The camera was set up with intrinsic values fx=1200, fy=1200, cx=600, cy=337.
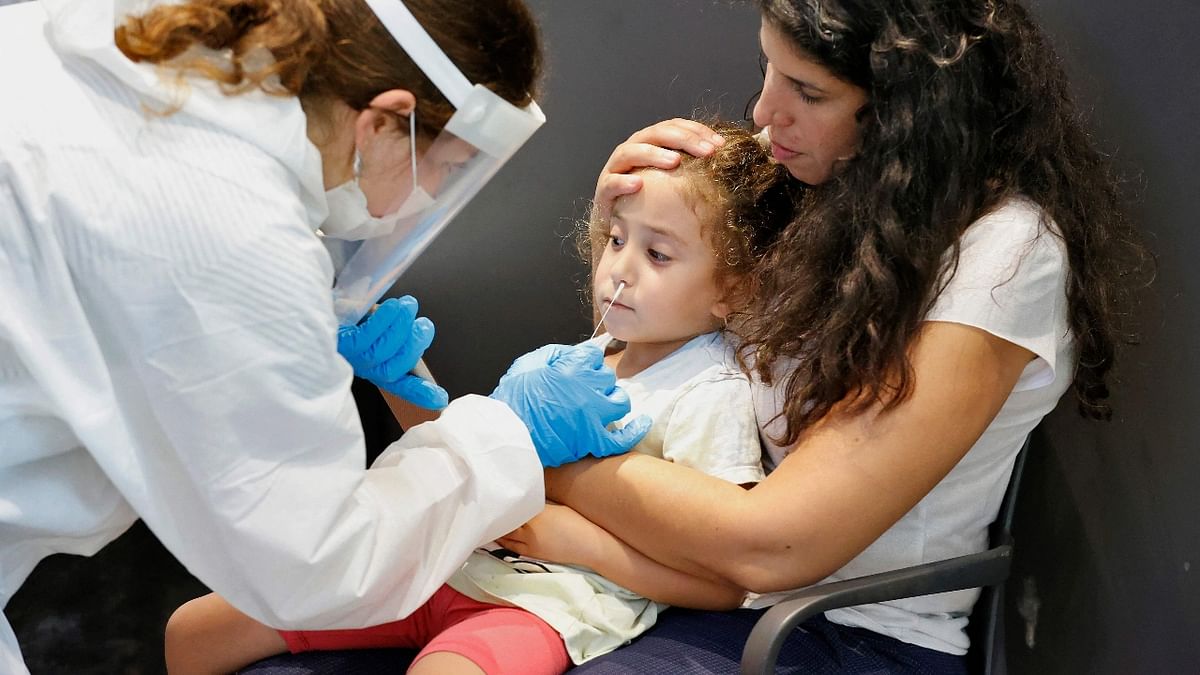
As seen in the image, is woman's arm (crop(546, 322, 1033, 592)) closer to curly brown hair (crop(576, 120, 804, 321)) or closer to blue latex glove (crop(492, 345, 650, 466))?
blue latex glove (crop(492, 345, 650, 466))

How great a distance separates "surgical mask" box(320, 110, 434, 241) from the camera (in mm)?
1397

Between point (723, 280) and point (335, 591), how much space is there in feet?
2.71

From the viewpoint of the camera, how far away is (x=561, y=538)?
1710 millimetres

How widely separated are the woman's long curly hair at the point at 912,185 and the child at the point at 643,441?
0.63 ft

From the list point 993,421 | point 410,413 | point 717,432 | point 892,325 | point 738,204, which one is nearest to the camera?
point 892,325

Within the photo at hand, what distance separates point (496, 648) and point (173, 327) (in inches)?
25.3

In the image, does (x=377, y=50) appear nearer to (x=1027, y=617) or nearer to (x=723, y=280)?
(x=723, y=280)

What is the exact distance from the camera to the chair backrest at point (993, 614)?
5.87ft

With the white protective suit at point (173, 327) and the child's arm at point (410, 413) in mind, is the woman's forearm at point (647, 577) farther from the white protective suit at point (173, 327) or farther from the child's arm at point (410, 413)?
the child's arm at point (410, 413)

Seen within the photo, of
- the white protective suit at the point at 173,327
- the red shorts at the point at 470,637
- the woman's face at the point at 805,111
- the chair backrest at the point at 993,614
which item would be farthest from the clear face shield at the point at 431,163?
the chair backrest at the point at 993,614

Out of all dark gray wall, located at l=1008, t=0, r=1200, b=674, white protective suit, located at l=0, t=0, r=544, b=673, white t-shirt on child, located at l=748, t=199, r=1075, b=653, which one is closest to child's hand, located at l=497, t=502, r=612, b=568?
white t-shirt on child, located at l=748, t=199, r=1075, b=653

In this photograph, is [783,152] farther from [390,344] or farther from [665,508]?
[390,344]

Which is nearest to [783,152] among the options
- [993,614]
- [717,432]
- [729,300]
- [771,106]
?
[771,106]

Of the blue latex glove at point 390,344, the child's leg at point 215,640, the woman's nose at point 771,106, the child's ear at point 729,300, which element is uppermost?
the woman's nose at point 771,106
